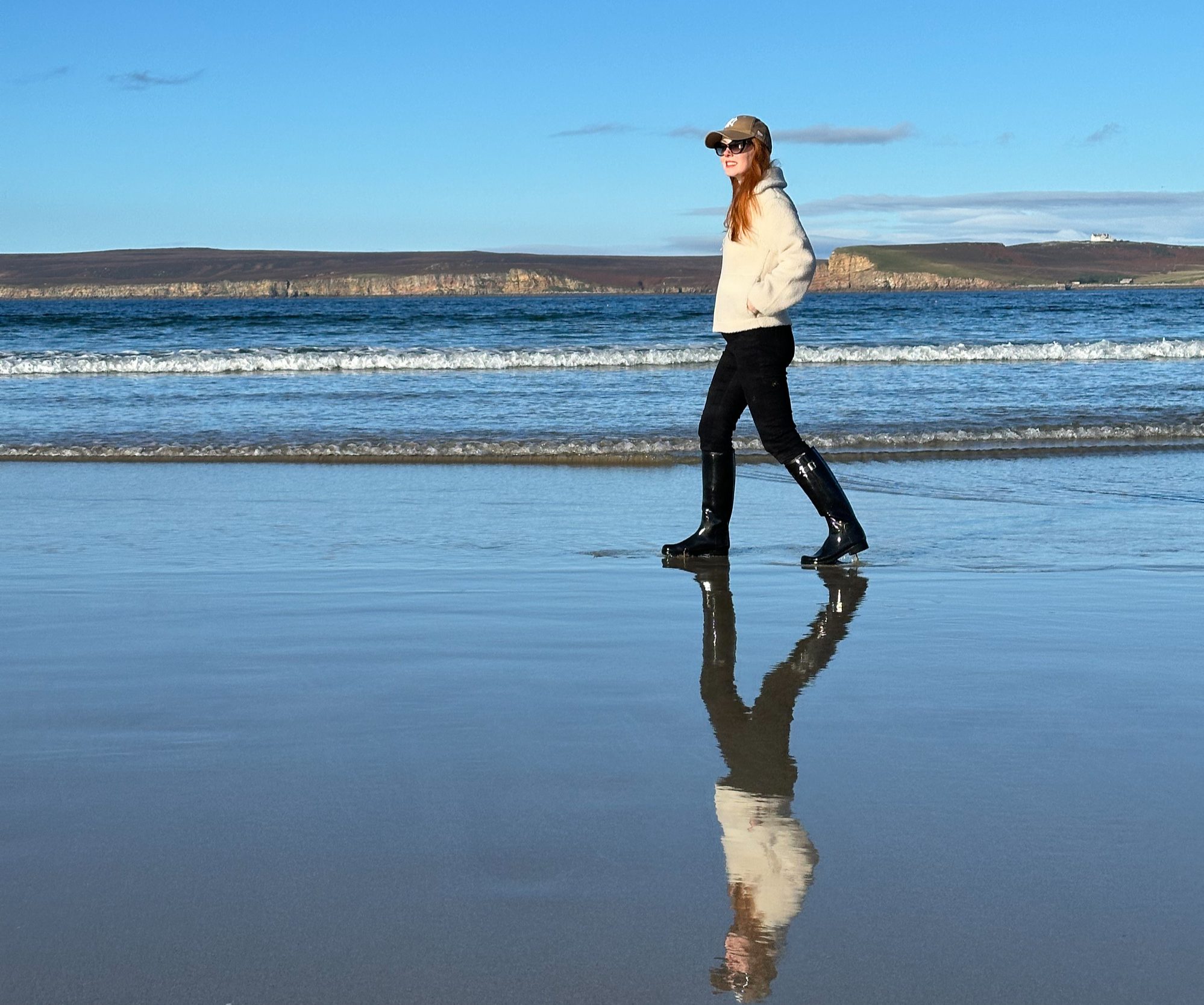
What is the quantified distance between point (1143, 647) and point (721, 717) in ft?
4.10

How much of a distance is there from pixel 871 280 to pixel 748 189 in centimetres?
13583

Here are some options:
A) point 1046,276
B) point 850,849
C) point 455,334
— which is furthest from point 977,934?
point 1046,276

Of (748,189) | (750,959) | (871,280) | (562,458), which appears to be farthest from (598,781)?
(871,280)

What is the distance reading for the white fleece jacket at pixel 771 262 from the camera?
439 cm

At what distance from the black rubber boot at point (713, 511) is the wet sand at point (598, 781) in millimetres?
222

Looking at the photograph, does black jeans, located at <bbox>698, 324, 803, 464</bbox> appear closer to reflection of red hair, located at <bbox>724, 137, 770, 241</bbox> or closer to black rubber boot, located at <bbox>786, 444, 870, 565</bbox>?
black rubber boot, located at <bbox>786, 444, 870, 565</bbox>

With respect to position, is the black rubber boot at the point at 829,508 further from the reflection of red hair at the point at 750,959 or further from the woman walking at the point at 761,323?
the reflection of red hair at the point at 750,959

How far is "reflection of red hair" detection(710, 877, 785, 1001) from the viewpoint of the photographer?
4.93 ft

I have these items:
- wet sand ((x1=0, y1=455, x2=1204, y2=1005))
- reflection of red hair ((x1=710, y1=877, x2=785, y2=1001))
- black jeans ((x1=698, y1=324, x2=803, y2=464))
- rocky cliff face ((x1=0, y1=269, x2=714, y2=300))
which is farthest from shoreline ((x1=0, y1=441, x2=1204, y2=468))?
rocky cliff face ((x1=0, y1=269, x2=714, y2=300))

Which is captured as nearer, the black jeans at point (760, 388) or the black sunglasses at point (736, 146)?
the black sunglasses at point (736, 146)

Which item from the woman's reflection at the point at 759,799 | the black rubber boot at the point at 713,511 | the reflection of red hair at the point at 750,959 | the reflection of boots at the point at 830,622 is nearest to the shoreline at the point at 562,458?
the black rubber boot at the point at 713,511

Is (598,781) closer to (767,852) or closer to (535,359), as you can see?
(767,852)

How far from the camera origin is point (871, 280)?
13562 centimetres

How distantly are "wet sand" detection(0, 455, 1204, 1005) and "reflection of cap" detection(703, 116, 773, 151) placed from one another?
1470 mm
